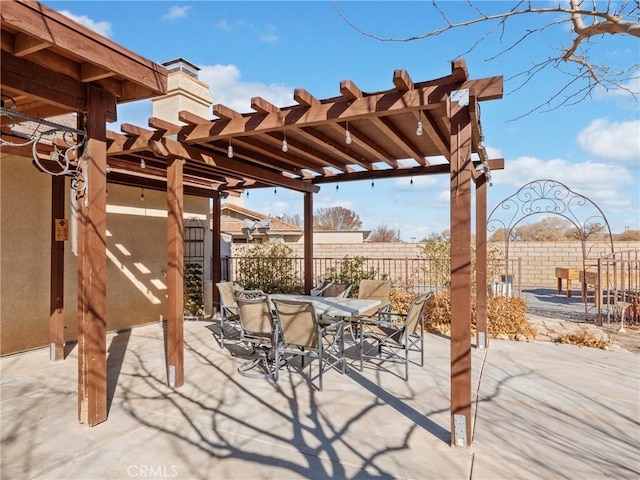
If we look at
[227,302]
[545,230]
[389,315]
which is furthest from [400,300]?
[545,230]

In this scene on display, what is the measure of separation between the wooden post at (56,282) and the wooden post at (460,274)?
4.77 metres

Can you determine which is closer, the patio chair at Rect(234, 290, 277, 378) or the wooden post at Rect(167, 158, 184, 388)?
the wooden post at Rect(167, 158, 184, 388)

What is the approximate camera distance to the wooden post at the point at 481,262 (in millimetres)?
5492

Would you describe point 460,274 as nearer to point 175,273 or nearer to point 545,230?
point 175,273

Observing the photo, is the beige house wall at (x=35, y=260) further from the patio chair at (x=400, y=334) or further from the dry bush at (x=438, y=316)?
the dry bush at (x=438, y=316)

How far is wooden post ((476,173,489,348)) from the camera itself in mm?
5492

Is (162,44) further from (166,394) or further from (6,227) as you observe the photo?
(166,394)

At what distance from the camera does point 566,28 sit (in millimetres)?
3205

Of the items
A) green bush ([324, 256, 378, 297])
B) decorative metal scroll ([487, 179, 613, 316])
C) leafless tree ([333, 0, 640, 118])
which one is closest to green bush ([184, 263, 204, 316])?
green bush ([324, 256, 378, 297])

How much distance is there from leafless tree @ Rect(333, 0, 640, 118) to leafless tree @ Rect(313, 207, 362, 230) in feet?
104

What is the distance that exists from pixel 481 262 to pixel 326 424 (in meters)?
3.49

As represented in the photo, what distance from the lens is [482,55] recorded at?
118 inches

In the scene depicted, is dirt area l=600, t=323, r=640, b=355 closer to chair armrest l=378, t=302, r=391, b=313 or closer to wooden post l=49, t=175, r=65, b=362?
chair armrest l=378, t=302, r=391, b=313

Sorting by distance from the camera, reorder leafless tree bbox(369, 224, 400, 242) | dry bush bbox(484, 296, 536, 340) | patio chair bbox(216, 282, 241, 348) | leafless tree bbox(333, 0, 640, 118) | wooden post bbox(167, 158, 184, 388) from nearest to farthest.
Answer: leafless tree bbox(333, 0, 640, 118)
wooden post bbox(167, 158, 184, 388)
patio chair bbox(216, 282, 241, 348)
dry bush bbox(484, 296, 536, 340)
leafless tree bbox(369, 224, 400, 242)
